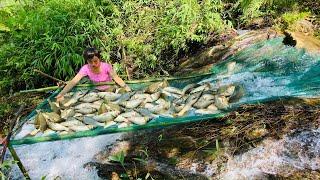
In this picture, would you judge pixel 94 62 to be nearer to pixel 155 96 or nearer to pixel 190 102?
pixel 155 96

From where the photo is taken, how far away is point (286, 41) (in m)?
6.31

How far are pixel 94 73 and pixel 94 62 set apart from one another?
0.31 m

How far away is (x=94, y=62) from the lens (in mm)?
4953

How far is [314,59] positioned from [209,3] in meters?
2.27

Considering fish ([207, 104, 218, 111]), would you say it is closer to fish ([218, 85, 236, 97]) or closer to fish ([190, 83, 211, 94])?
fish ([218, 85, 236, 97])

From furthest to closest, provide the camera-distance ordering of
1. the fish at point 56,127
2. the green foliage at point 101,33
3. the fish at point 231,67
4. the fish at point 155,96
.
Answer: the green foliage at point 101,33 → the fish at point 231,67 → the fish at point 155,96 → the fish at point 56,127

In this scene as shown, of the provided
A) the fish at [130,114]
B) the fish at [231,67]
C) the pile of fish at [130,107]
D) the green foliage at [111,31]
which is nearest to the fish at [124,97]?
the pile of fish at [130,107]

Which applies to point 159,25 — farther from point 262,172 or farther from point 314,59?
point 262,172

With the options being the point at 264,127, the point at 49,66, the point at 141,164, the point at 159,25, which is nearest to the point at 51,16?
the point at 49,66

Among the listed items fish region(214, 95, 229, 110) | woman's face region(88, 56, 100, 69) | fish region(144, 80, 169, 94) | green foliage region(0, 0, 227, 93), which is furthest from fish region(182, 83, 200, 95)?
green foliage region(0, 0, 227, 93)

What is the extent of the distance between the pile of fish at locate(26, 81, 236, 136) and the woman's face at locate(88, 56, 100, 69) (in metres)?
0.50

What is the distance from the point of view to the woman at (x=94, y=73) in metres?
4.84

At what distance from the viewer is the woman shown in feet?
15.9

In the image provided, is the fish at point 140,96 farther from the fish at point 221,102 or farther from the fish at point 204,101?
the fish at point 221,102
